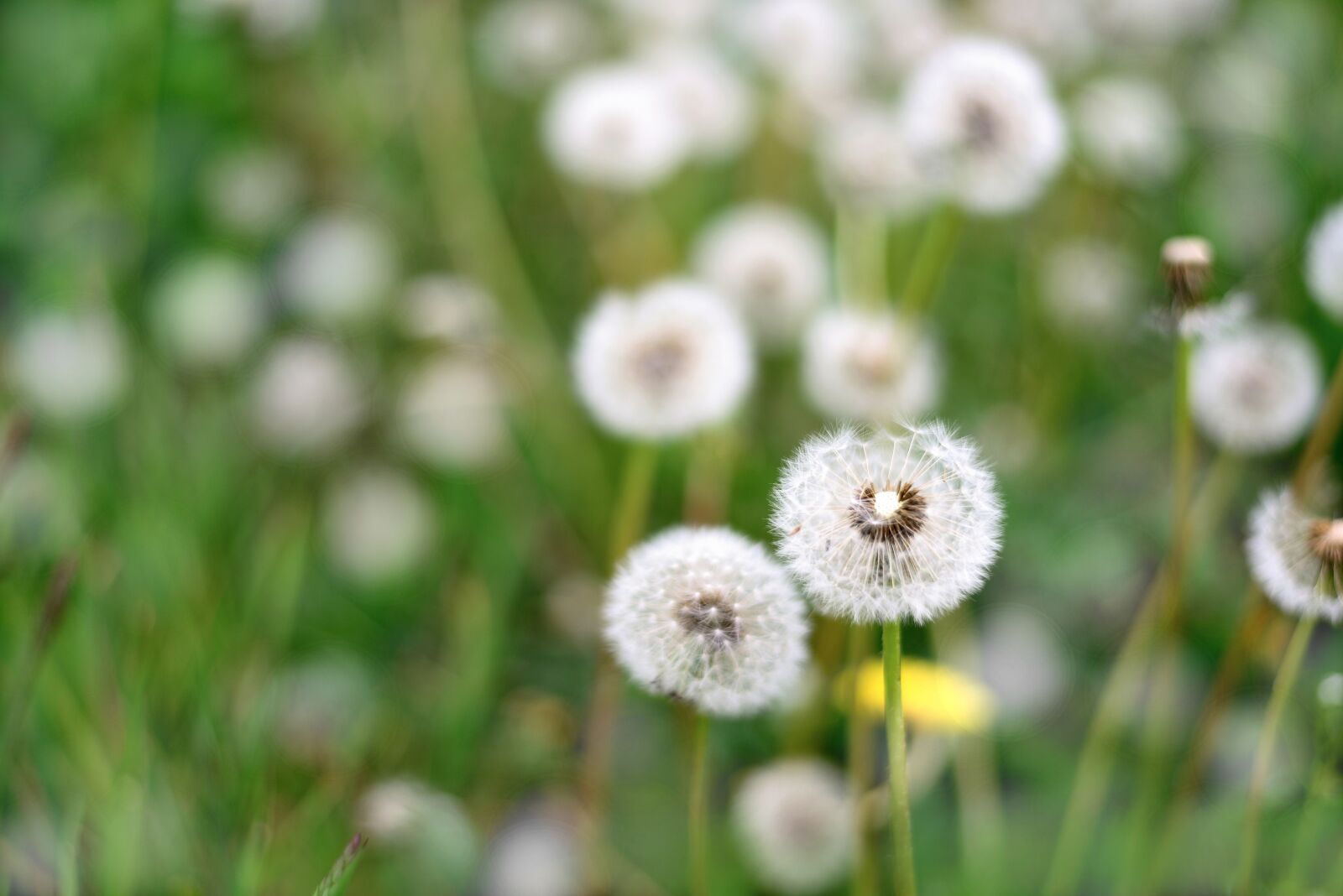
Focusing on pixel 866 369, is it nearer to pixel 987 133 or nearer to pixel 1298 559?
pixel 987 133

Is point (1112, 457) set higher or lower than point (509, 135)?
lower

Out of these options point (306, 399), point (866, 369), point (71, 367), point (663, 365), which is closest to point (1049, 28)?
point (866, 369)

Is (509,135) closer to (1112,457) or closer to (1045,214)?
(1045,214)

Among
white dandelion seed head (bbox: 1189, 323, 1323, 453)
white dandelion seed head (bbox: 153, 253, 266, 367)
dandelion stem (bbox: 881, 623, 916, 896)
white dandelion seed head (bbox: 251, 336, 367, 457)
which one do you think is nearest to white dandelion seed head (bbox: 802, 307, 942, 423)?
white dandelion seed head (bbox: 1189, 323, 1323, 453)

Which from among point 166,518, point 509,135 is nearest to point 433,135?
point 509,135

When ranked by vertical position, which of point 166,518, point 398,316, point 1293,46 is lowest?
point 166,518

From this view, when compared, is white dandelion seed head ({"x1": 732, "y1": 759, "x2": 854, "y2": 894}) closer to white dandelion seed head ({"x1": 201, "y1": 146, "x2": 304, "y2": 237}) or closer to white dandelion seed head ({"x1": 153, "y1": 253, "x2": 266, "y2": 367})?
white dandelion seed head ({"x1": 153, "y1": 253, "x2": 266, "y2": 367})
